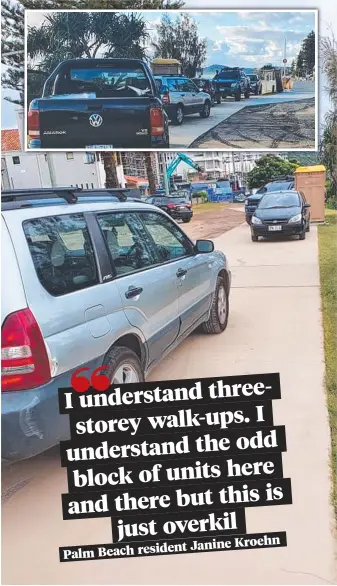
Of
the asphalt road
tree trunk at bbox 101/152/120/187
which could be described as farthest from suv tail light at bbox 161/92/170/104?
tree trunk at bbox 101/152/120/187

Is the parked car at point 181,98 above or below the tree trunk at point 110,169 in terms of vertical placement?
above

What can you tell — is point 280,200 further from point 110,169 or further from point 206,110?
point 110,169

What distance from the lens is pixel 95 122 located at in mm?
2430

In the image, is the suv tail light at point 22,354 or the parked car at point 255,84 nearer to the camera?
the suv tail light at point 22,354

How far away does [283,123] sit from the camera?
8.32 ft

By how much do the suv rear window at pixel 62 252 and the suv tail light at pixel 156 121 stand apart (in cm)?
51

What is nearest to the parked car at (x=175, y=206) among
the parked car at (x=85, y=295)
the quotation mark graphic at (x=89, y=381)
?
the parked car at (x=85, y=295)

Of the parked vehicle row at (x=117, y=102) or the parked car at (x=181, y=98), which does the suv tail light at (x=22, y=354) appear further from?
the parked car at (x=181, y=98)

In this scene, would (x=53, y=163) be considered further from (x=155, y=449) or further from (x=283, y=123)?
(x=155, y=449)

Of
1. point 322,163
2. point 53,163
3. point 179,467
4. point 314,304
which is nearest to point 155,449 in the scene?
point 179,467

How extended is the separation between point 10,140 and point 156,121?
2.08 feet

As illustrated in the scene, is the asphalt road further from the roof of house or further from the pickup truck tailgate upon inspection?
the roof of house

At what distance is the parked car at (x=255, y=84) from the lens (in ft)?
8.23

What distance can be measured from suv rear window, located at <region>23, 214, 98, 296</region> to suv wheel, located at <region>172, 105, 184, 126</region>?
61cm
